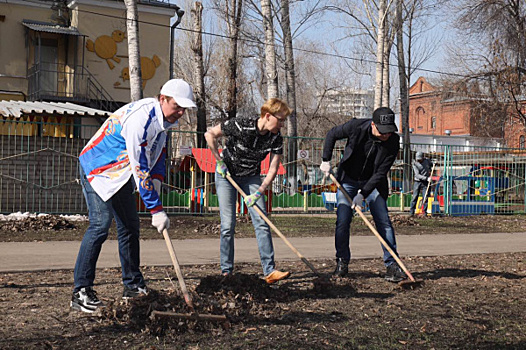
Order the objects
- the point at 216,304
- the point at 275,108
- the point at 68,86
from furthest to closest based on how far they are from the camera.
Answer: the point at 68,86 < the point at 275,108 < the point at 216,304

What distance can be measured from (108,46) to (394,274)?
21.6 metres

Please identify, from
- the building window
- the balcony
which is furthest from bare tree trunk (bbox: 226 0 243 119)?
the building window

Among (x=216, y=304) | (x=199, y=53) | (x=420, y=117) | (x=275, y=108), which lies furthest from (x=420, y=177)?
(x=420, y=117)

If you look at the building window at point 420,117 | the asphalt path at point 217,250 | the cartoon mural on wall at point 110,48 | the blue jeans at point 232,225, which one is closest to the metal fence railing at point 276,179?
the asphalt path at point 217,250

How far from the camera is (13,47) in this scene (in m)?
24.0

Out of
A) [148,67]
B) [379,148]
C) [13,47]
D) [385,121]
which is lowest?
[379,148]

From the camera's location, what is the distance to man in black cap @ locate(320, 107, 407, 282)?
6430mm

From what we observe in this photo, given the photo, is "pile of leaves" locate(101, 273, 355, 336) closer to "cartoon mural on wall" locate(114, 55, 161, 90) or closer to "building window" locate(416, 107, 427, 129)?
"cartoon mural on wall" locate(114, 55, 161, 90)

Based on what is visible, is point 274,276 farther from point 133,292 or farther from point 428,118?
point 428,118

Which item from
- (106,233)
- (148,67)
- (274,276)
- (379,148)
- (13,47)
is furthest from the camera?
(148,67)

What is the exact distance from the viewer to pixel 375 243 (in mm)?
10250

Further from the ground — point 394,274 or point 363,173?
point 363,173

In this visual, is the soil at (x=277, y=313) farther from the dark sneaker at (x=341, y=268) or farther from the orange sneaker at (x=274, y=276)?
the orange sneaker at (x=274, y=276)

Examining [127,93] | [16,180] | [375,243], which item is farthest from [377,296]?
[127,93]
